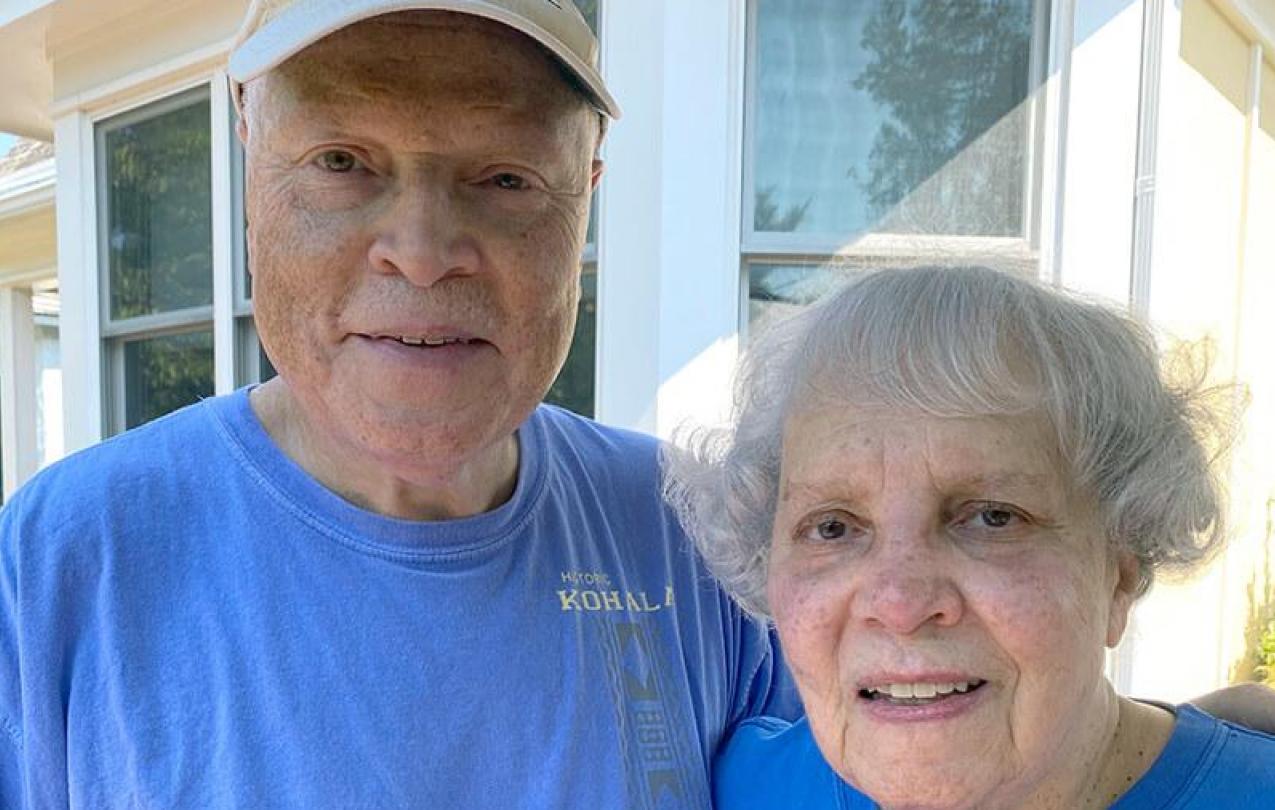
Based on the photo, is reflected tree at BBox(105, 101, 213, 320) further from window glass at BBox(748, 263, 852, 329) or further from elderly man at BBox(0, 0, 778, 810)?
elderly man at BBox(0, 0, 778, 810)

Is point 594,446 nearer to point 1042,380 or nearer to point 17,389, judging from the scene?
point 1042,380

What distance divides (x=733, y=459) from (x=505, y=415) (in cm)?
40

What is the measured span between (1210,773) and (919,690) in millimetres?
389

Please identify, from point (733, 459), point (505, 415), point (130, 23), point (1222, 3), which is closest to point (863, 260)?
point (733, 459)

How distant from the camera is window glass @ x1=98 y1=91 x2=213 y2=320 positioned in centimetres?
482

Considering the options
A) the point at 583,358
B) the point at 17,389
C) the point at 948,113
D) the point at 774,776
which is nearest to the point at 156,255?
the point at 583,358

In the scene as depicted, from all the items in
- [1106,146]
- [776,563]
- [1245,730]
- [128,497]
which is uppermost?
[1106,146]

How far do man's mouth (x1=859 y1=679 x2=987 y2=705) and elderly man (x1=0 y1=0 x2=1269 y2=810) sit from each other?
0.29 m

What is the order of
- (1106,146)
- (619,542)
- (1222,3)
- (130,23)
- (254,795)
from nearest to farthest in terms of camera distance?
1. (254,795)
2. (619,542)
3. (1106,146)
4. (1222,3)
5. (130,23)

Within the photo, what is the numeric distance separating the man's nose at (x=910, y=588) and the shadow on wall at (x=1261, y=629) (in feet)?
13.6

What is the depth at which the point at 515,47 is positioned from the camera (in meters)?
1.08

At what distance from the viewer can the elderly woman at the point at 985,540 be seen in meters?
1.14

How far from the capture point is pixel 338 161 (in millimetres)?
1091

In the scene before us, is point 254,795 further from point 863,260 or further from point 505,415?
point 863,260
